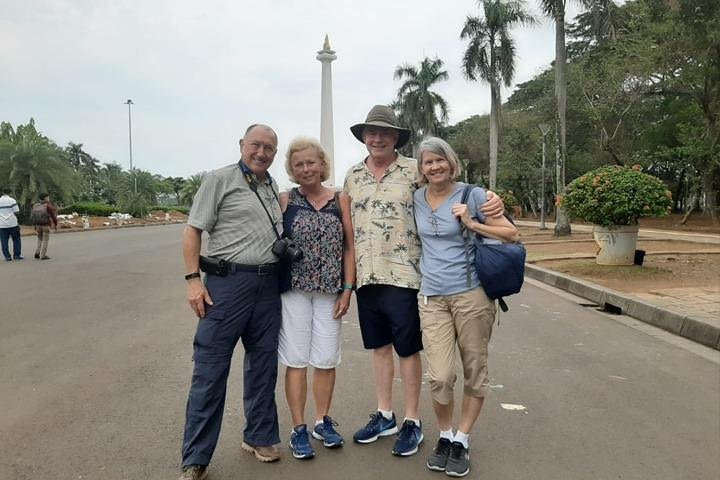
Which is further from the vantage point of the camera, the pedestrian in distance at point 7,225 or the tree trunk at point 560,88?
the tree trunk at point 560,88

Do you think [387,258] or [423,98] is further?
[423,98]

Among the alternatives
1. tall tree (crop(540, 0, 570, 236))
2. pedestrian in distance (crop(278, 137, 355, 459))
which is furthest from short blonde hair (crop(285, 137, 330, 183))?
tall tree (crop(540, 0, 570, 236))

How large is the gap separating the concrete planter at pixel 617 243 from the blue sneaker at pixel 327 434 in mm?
8772

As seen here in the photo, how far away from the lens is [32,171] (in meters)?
35.4

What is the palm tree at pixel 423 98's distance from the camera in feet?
155

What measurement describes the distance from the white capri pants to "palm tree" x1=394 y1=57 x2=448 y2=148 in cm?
4420

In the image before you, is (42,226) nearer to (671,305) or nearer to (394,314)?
(671,305)

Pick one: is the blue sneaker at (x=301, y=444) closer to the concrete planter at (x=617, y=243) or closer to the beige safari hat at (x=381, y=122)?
the beige safari hat at (x=381, y=122)

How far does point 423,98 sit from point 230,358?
4572 cm

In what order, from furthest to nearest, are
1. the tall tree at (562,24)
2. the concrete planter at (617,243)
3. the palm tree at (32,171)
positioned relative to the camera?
the palm tree at (32,171)
the tall tree at (562,24)
the concrete planter at (617,243)

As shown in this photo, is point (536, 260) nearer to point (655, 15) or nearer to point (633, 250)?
point (633, 250)

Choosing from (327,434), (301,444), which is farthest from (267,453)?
(327,434)

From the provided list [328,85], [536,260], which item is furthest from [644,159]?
[536,260]

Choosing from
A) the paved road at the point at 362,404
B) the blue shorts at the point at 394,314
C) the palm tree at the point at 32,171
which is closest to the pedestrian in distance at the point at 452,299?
the blue shorts at the point at 394,314
